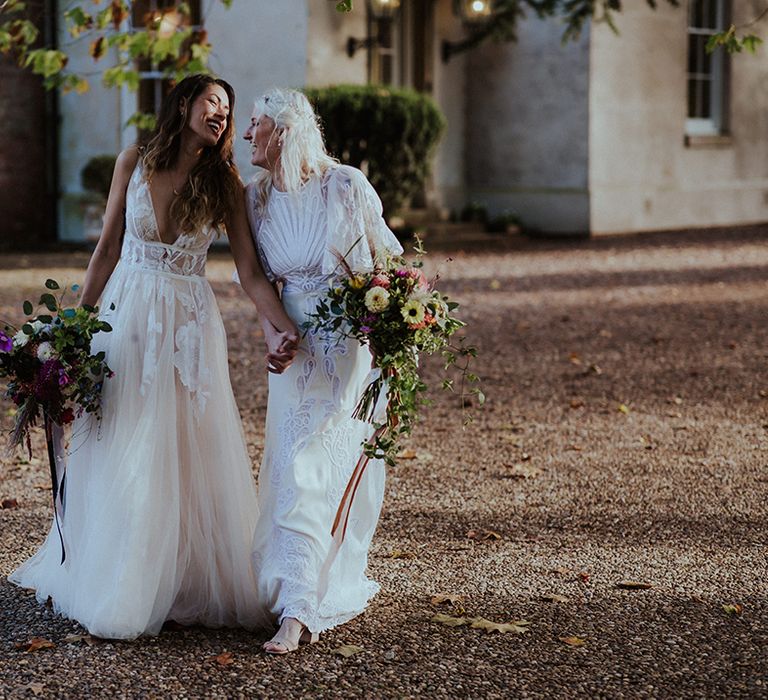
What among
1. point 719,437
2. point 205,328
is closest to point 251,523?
point 205,328

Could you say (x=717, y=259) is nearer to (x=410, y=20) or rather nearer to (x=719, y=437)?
(x=410, y=20)

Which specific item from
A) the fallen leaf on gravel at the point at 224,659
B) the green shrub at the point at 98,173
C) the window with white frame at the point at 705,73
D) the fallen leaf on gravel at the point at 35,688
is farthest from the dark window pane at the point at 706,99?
the fallen leaf on gravel at the point at 35,688

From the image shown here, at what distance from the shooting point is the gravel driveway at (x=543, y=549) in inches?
145

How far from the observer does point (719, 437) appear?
6984 millimetres

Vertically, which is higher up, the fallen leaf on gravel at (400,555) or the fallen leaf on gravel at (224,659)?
the fallen leaf on gravel at (400,555)

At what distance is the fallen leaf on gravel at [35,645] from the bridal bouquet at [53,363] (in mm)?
650

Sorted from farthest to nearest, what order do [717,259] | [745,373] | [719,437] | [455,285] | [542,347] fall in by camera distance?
[717,259]
[455,285]
[542,347]
[745,373]
[719,437]

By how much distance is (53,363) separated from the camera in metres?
4.04

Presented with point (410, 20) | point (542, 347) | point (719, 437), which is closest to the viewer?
point (719, 437)

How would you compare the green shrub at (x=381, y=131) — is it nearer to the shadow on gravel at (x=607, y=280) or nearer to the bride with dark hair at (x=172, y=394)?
the shadow on gravel at (x=607, y=280)

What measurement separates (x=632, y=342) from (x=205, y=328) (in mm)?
6345

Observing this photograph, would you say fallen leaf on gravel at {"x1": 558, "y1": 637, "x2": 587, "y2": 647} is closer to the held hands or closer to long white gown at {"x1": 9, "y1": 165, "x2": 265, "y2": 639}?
long white gown at {"x1": 9, "y1": 165, "x2": 265, "y2": 639}

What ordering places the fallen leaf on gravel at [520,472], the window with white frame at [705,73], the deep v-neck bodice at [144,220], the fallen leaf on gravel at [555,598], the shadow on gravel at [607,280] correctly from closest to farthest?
the deep v-neck bodice at [144,220] → the fallen leaf on gravel at [555,598] → the fallen leaf on gravel at [520,472] → the shadow on gravel at [607,280] → the window with white frame at [705,73]

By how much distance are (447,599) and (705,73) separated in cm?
1779
